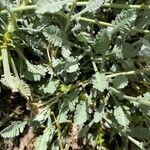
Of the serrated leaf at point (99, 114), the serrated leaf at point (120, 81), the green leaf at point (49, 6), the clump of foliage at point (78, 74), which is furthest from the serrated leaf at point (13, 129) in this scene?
the green leaf at point (49, 6)

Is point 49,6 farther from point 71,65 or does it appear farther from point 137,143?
point 137,143

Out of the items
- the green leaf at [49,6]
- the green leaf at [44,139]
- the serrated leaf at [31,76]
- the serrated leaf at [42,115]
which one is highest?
the green leaf at [49,6]

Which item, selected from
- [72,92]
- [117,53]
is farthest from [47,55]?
[117,53]

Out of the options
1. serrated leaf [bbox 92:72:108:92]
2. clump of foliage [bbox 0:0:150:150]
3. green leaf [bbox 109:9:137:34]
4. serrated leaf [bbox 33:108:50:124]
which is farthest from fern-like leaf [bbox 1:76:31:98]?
green leaf [bbox 109:9:137:34]

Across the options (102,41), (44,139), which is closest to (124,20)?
(102,41)

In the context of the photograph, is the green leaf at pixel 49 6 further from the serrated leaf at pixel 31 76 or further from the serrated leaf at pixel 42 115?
the serrated leaf at pixel 42 115

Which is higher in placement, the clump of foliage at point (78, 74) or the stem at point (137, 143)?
the clump of foliage at point (78, 74)

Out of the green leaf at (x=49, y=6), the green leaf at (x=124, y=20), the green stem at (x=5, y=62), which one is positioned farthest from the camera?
the green stem at (x=5, y=62)

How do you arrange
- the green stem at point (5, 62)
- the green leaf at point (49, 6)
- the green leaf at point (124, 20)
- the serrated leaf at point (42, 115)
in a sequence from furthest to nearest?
1. the serrated leaf at point (42, 115)
2. the green stem at point (5, 62)
3. the green leaf at point (124, 20)
4. the green leaf at point (49, 6)
